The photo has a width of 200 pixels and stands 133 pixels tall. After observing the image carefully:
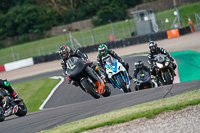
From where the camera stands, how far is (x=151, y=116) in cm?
665

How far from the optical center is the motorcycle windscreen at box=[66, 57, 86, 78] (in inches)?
426

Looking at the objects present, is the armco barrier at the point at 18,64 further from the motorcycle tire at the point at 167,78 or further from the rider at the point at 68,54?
the motorcycle tire at the point at 167,78

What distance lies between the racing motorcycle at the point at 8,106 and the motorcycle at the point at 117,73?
9.68ft

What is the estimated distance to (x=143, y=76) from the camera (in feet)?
42.6

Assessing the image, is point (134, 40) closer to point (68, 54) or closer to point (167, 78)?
point (167, 78)

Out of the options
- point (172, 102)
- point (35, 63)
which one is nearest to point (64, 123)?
point (172, 102)

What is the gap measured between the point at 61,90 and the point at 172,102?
10609 millimetres

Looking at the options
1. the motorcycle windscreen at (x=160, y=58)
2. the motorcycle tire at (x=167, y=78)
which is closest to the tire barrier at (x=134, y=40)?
the motorcycle windscreen at (x=160, y=58)

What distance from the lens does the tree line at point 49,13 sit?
6175 centimetres

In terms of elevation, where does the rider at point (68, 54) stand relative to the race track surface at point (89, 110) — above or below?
above

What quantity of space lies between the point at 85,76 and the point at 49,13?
188 ft

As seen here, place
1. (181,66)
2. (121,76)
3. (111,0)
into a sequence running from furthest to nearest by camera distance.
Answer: (111,0)
(181,66)
(121,76)

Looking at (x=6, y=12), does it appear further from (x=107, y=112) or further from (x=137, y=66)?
(x=107, y=112)

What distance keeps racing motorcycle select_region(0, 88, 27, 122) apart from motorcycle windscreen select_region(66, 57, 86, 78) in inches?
65.8
